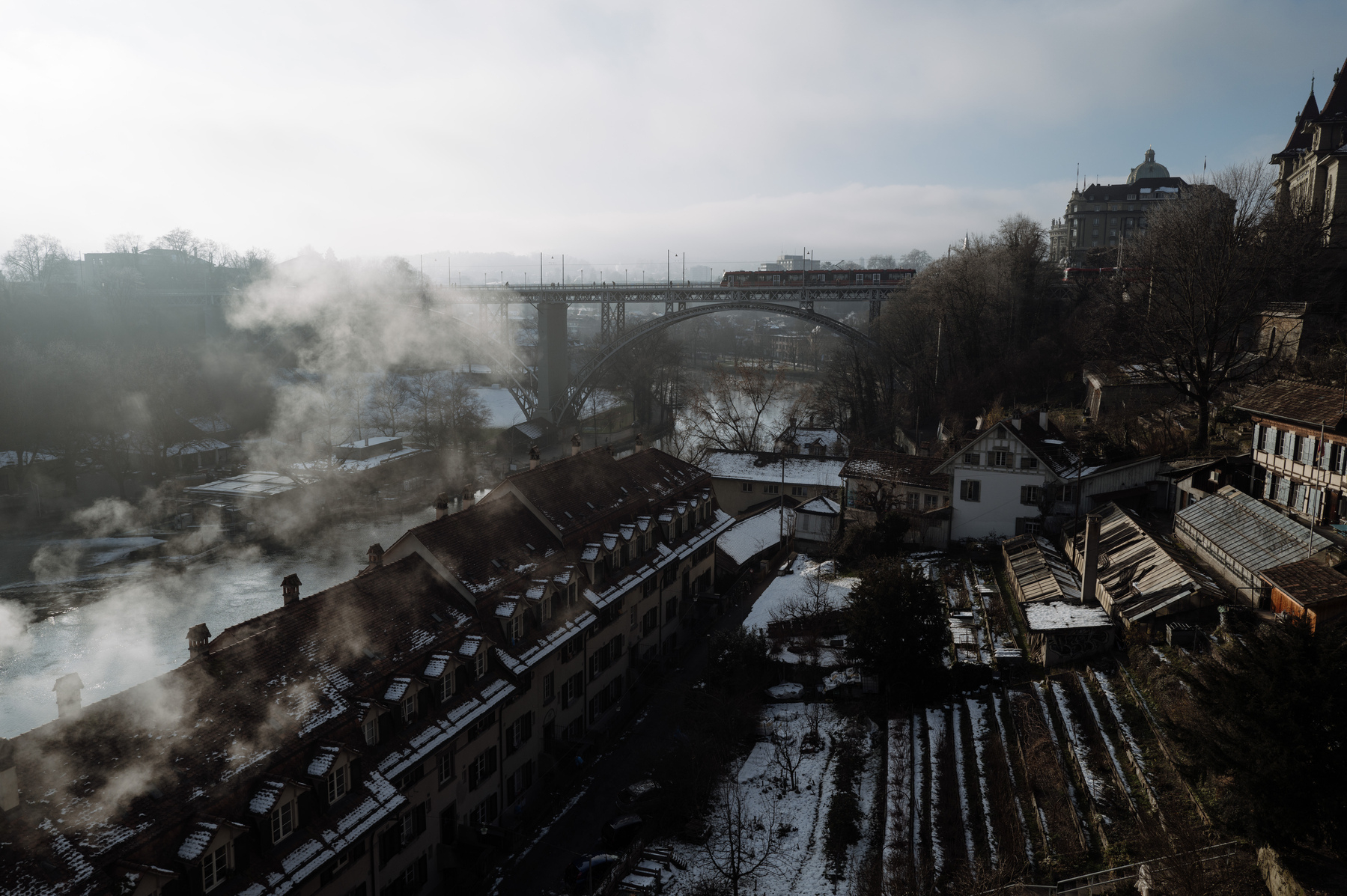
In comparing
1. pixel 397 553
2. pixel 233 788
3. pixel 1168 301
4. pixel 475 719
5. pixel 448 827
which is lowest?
pixel 448 827

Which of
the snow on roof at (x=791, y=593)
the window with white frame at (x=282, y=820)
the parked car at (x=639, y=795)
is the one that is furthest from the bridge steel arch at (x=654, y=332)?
the window with white frame at (x=282, y=820)

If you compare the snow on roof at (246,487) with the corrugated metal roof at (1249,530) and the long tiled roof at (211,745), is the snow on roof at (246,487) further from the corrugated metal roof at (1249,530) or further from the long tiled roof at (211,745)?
the corrugated metal roof at (1249,530)

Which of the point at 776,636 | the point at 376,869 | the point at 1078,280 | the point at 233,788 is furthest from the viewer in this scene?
the point at 1078,280

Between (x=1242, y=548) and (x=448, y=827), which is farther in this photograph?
(x=1242, y=548)

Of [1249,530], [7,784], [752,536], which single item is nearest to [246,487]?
[752,536]

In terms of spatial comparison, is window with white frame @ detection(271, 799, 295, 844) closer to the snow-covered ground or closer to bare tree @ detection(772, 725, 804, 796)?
the snow-covered ground

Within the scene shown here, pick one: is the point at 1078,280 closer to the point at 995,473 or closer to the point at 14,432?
the point at 995,473

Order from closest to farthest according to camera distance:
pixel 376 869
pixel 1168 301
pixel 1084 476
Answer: pixel 376 869, pixel 1084 476, pixel 1168 301

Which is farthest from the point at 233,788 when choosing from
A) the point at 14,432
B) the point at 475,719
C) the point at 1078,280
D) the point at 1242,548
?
the point at 1078,280
